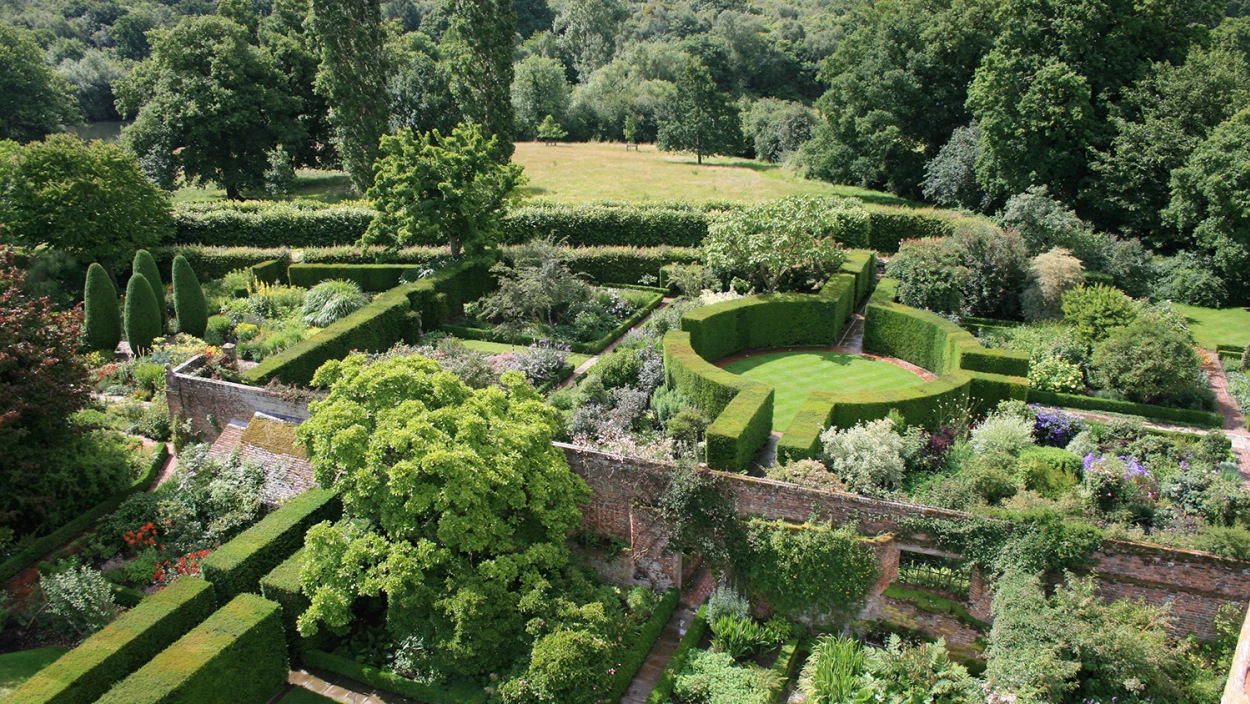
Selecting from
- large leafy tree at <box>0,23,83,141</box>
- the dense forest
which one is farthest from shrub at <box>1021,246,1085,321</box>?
large leafy tree at <box>0,23,83,141</box>

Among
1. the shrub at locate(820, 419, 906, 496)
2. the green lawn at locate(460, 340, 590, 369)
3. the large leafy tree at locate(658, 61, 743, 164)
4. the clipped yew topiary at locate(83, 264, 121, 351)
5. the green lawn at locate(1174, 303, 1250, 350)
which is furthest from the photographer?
the large leafy tree at locate(658, 61, 743, 164)

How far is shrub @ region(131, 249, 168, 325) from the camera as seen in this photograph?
25984mm

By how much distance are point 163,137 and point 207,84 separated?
131 inches

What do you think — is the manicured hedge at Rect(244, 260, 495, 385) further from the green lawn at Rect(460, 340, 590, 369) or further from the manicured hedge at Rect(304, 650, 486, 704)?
the manicured hedge at Rect(304, 650, 486, 704)

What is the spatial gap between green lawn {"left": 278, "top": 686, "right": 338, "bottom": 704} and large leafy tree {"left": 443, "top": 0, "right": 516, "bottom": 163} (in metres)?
29.4

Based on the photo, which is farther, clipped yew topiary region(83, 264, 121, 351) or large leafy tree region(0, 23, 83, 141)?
large leafy tree region(0, 23, 83, 141)

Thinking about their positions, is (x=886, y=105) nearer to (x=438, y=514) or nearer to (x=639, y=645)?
(x=639, y=645)

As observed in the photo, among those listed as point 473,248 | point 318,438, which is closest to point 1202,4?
point 473,248

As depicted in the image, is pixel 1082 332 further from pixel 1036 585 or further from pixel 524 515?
pixel 524 515

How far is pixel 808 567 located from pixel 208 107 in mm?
37953

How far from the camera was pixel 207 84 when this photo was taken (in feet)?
132

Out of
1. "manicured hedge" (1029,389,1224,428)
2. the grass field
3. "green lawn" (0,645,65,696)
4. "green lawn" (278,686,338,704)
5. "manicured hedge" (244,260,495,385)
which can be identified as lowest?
"green lawn" (278,686,338,704)

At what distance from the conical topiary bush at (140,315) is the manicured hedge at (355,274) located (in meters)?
5.57

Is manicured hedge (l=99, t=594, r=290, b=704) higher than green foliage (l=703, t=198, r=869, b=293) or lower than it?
lower
